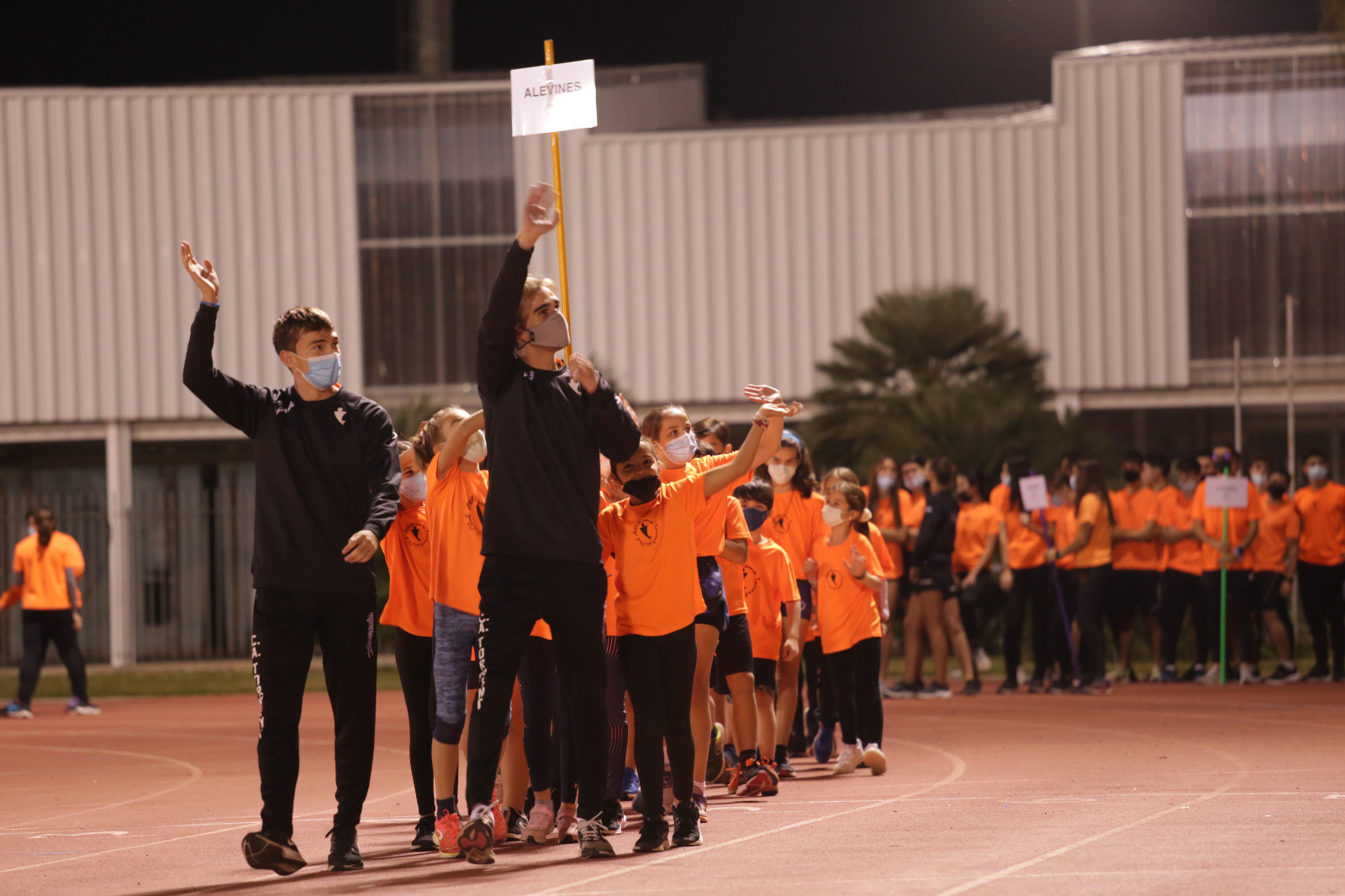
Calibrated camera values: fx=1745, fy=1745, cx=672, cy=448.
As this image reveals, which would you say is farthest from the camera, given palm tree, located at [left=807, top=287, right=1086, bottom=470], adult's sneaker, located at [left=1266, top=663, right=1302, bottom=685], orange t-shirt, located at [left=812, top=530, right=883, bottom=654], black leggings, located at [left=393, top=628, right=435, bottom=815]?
palm tree, located at [left=807, top=287, right=1086, bottom=470]

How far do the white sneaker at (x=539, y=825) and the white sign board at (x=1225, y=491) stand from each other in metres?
10.6

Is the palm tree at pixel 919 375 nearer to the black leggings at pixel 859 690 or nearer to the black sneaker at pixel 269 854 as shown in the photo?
the black leggings at pixel 859 690

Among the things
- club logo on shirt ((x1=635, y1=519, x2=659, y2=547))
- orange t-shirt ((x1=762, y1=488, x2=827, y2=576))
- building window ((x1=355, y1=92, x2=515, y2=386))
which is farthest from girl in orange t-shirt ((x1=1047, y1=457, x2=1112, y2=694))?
building window ((x1=355, y1=92, x2=515, y2=386))

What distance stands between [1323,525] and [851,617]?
27.5 ft

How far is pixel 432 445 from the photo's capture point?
303 inches

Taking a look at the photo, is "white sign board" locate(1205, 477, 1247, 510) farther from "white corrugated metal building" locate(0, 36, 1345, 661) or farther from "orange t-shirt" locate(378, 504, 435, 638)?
"orange t-shirt" locate(378, 504, 435, 638)

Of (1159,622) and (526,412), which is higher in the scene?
(526,412)

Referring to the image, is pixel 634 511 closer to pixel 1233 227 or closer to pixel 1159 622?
pixel 1159 622

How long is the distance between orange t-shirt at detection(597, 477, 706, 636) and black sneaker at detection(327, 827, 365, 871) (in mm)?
1312

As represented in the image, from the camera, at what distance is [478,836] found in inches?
253

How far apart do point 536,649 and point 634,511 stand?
2.83 ft

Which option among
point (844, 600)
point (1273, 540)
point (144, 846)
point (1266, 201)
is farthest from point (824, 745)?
point (1266, 201)

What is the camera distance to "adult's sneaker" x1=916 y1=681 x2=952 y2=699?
1592 cm

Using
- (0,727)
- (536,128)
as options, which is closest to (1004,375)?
(0,727)
